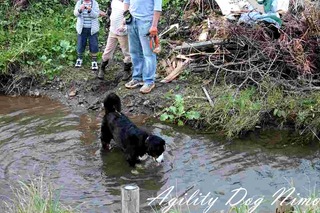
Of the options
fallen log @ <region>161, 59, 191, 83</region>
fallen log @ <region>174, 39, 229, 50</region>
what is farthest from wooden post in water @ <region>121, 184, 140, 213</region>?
fallen log @ <region>174, 39, 229, 50</region>

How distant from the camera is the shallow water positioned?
646cm

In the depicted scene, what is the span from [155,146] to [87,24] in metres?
3.99

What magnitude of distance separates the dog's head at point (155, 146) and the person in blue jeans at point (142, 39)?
231 cm

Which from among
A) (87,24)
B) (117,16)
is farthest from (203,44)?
(87,24)

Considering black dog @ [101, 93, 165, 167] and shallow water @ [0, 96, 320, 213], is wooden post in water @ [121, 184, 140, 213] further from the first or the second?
black dog @ [101, 93, 165, 167]

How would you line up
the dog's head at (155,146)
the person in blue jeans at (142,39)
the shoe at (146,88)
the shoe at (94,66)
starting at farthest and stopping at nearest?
1. the shoe at (94,66)
2. the shoe at (146,88)
3. the person in blue jeans at (142,39)
4. the dog's head at (155,146)

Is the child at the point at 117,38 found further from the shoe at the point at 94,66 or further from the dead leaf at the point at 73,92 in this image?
the dead leaf at the point at 73,92

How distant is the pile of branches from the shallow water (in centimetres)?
113

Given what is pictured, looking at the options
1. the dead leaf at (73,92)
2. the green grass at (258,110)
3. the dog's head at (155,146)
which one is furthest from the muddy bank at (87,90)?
the dog's head at (155,146)

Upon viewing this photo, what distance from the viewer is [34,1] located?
41.5 feet

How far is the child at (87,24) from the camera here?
32.7 feet

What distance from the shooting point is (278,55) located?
884 cm

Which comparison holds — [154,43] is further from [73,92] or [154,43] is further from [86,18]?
[73,92]

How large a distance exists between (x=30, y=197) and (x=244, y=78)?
4.88 metres
